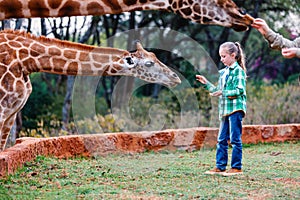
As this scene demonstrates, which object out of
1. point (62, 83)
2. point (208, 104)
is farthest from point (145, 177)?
point (62, 83)

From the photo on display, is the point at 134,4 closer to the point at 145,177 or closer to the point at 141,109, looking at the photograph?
the point at 145,177

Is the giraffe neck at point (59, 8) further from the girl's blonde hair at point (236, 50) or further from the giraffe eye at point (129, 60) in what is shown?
the giraffe eye at point (129, 60)

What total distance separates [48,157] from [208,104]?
24.7ft

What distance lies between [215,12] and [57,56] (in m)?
2.62

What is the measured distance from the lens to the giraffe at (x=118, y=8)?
5117 millimetres

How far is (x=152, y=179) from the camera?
5.95 meters

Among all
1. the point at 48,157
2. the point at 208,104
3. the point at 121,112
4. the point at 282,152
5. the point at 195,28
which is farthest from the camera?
the point at 195,28

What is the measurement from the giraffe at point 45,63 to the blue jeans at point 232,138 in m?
1.89

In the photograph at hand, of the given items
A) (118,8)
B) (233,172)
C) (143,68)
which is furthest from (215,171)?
(118,8)

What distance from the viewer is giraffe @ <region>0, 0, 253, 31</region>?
5117 mm

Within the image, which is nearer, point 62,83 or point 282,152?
point 282,152

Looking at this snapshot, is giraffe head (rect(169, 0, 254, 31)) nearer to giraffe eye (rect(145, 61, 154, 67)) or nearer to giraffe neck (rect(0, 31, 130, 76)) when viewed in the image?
giraffe neck (rect(0, 31, 130, 76))

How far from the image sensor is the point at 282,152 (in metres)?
8.02

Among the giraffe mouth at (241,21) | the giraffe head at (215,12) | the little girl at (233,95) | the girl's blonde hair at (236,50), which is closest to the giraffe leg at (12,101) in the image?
the little girl at (233,95)
